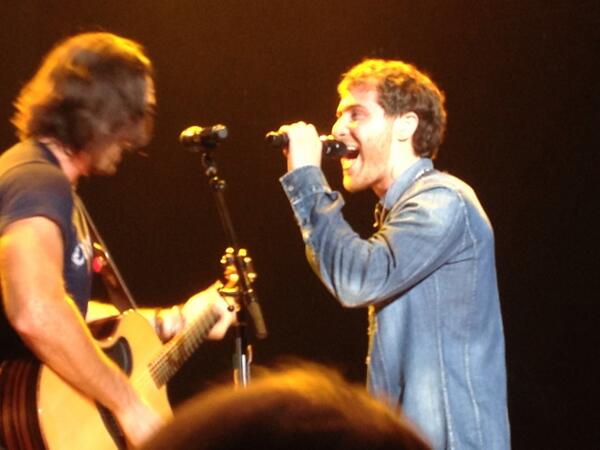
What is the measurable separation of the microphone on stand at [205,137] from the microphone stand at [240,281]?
2 centimetres

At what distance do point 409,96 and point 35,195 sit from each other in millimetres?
1004

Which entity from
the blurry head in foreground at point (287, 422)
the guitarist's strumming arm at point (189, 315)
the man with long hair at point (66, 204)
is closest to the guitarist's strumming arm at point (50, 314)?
the man with long hair at point (66, 204)

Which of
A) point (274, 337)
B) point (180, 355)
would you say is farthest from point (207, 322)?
point (274, 337)

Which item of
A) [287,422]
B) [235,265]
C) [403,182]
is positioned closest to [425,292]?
[403,182]

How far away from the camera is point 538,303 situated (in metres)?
3.88

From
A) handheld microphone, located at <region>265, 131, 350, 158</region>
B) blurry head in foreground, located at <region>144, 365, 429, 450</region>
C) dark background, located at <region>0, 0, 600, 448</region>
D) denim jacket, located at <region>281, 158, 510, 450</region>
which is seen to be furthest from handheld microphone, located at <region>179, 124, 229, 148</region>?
blurry head in foreground, located at <region>144, 365, 429, 450</region>

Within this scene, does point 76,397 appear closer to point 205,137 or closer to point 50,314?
point 50,314

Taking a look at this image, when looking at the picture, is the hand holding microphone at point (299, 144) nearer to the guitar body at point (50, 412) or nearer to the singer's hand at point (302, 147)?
the singer's hand at point (302, 147)

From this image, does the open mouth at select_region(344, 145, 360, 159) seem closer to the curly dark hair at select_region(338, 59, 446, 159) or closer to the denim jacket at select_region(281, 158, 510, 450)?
the curly dark hair at select_region(338, 59, 446, 159)

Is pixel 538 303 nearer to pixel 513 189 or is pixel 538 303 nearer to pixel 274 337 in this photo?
pixel 513 189

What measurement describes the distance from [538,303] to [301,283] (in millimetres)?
890

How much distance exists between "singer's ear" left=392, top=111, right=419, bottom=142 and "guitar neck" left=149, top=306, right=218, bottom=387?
64cm

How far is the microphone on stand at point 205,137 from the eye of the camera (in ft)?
7.82

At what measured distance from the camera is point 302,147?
7.64 feet
